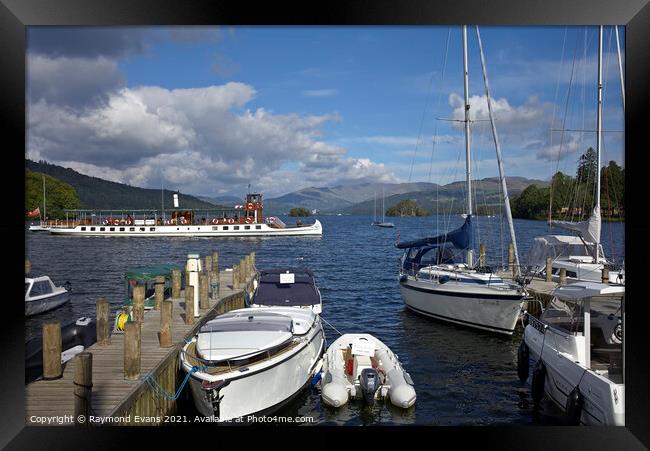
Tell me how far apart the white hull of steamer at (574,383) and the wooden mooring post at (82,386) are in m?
4.95

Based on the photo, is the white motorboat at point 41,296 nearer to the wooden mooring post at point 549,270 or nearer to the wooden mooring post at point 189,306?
the wooden mooring post at point 189,306

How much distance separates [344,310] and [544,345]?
8.34m

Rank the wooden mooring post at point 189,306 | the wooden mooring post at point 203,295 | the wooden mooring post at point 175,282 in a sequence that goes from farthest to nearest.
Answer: the wooden mooring post at point 175,282
the wooden mooring post at point 203,295
the wooden mooring post at point 189,306

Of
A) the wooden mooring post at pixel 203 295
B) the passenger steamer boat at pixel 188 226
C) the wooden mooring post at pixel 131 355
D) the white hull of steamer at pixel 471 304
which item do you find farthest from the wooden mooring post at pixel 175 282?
the passenger steamer boat at pixel 188 226

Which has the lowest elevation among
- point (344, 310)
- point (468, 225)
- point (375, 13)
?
point (344, 310)

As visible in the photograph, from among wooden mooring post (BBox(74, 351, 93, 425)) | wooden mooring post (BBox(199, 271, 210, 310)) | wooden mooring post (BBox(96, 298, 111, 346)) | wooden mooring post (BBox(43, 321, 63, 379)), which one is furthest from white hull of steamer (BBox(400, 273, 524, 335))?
wooden mooring post (BBox(74, 351, 93, 425))

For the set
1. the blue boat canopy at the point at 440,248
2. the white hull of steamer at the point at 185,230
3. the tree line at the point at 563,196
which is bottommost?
the blue boat canopy at the point at 440,248

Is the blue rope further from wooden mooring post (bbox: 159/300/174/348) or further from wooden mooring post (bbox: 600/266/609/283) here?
wooden mooring post (bbox: 600/266/609/283)

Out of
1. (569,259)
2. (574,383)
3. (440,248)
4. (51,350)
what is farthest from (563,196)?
(51,350)

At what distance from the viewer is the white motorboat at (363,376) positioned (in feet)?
24.8

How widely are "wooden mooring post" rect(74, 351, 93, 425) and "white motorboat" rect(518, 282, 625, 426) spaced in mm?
4962

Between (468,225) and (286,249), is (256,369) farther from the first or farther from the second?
(286,249)

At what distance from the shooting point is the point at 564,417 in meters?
6.68
